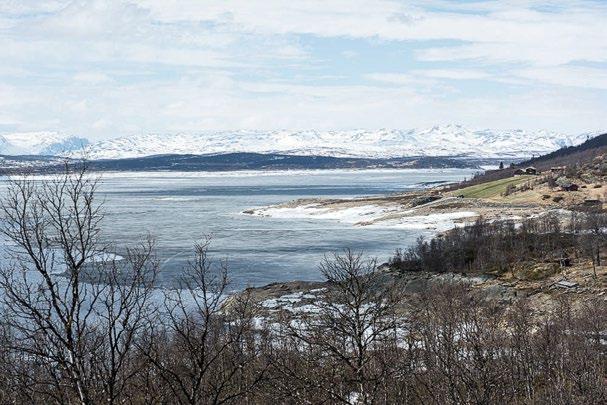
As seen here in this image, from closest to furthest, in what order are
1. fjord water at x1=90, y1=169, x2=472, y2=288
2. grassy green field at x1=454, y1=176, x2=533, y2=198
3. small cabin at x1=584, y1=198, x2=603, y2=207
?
fjord water at x1=90, y1=169, x2=472, y2=288
small cabin at x1=584, y1=198, x2=603, y2=207
grassy green field at x1=454, y1=176, x2=533, y2=198

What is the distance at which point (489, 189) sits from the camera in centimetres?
11862

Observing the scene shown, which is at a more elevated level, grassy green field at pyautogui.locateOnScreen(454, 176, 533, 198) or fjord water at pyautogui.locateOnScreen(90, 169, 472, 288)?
grassy green field at pyautogui.locateOnScreen(454, 176, 533, 198)

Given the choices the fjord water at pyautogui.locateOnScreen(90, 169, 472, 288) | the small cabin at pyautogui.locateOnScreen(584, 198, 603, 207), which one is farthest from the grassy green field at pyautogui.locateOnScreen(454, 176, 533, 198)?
the fjord water at pyautogui.locateOnScreen(90, 169, 472, 288)

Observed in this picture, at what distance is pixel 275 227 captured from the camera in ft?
283

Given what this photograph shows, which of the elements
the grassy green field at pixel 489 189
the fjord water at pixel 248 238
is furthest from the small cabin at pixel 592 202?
the fjord water at pixel 248 238

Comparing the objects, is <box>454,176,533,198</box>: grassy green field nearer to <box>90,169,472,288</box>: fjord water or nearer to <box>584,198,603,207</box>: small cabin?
<box>584,198,603,207</box>: small cabin

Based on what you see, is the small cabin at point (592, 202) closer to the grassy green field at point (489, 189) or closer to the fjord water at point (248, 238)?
the grassy green field at point (489, 189)

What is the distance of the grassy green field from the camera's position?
4483 inches

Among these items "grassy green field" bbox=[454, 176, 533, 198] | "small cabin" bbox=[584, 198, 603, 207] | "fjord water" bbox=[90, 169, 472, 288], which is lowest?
"fjord water" bbox=[90, 169, 472, 288]

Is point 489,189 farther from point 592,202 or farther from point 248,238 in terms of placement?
point 248,238

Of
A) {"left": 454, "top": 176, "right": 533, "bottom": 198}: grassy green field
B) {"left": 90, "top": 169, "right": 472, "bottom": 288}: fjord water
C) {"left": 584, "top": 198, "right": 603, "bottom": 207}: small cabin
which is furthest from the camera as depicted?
{"left": 454, "top": 176, "right": 533, "bottom": 198}: grassy green field

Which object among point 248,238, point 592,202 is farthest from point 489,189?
point 248,238

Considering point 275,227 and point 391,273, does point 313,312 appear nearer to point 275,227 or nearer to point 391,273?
point 391,273

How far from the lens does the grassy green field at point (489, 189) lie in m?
114
